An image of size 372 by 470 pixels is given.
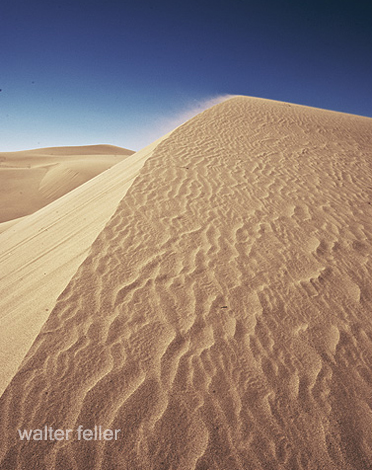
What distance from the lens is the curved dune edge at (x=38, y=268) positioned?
2.68 metres

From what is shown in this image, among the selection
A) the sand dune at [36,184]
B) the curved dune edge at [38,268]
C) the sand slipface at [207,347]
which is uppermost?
the sand dune at [36,184]

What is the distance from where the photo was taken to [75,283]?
3146mm

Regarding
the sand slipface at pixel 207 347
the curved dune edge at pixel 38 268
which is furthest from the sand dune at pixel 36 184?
the sand slipface at pixel 207 347

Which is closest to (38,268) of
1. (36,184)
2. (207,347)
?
(207,347)

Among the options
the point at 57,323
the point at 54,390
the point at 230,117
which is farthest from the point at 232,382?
the point at 230,117

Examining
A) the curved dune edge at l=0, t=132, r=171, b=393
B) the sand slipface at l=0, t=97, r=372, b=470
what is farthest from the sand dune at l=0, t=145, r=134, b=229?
the sand slipface at l=0, t=97, r=372, b=470

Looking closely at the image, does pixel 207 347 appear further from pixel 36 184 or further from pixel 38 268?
pixel 36 184

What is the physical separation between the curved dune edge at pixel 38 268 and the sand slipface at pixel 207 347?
0.20 metres

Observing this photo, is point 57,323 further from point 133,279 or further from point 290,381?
point 290,381

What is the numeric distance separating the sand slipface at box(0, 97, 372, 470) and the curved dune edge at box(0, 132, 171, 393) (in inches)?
7.8

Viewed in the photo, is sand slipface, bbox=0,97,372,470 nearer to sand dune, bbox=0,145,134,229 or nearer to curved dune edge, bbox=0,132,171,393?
curved dune edge, bbox=0,132,171,393

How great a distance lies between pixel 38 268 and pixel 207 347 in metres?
3.00

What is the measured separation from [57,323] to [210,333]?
155cm

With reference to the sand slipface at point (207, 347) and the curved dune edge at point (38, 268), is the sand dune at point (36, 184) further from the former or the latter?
the sand slipface at point (207, 347)
